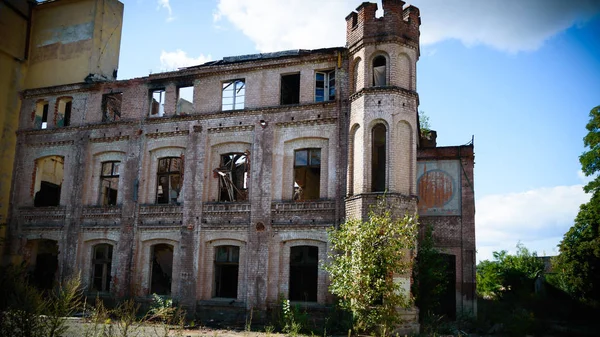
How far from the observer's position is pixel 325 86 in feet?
55.5

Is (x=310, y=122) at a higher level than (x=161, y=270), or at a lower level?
higher

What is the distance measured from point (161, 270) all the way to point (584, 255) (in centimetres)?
1724

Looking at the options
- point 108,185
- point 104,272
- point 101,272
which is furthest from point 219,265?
point 108,185

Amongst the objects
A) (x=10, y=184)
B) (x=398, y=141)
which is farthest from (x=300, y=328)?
(x=10, y=184)

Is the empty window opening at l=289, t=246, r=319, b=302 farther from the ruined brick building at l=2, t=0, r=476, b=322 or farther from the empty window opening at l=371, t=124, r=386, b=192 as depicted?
the empty window opening at l=371, t=124, r=386, b=192

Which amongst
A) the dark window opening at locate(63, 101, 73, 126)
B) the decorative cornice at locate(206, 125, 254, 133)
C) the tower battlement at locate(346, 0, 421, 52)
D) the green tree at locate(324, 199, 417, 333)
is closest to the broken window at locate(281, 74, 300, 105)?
the decorative cornice at locate(206, 125, 254, 133)

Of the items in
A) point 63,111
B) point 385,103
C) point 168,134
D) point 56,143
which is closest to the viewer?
point 385,103

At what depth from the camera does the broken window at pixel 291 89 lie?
1811cm

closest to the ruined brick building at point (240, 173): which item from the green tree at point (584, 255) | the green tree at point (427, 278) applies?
the green tree at point (427, 278)

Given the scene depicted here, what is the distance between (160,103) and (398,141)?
31.2 feet

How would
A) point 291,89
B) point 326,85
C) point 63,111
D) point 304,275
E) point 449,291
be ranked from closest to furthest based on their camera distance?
point 304,275
point 326,85
point 449,291
point 291,89
point 63,111

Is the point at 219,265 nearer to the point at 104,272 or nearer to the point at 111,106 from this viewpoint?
the point at 104,272

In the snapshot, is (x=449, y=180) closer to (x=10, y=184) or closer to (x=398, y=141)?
(x=398, y=141)

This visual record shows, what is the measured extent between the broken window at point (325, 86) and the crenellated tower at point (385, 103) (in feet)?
2.79
